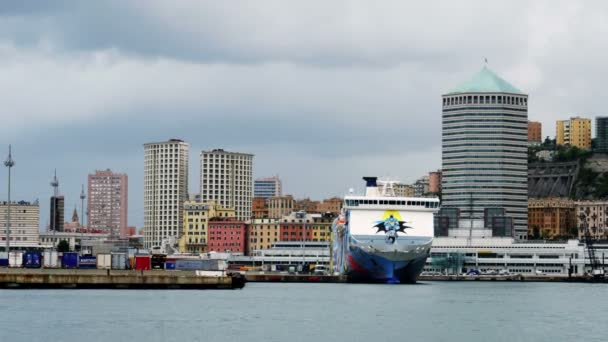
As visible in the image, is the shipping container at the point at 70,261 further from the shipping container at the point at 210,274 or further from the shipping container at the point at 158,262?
the shipping container at the point at 210,274

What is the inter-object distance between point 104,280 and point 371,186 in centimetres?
3978

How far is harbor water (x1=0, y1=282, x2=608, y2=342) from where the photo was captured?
77000mm

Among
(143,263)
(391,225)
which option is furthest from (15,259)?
(391,225)

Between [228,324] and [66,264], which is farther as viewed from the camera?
[66,264]

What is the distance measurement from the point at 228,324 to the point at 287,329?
430 centimetres

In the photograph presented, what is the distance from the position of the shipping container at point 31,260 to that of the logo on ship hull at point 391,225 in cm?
3200

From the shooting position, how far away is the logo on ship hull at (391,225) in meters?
139

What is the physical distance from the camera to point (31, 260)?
137500mm

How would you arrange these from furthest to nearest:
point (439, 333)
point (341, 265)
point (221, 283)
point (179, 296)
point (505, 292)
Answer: point (341, 265)
point (505, 292)
point (221, 283)
point (179, 296)
point (439, 333)

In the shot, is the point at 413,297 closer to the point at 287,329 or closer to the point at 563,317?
the point at 563,317

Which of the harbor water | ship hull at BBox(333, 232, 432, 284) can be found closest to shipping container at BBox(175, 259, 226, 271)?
ship hull at BBox(333, 232, 432, 284)

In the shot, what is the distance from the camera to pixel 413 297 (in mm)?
117438

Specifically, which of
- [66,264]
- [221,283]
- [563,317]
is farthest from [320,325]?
[66,264]

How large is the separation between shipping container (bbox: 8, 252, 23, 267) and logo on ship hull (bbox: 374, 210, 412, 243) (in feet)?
111
